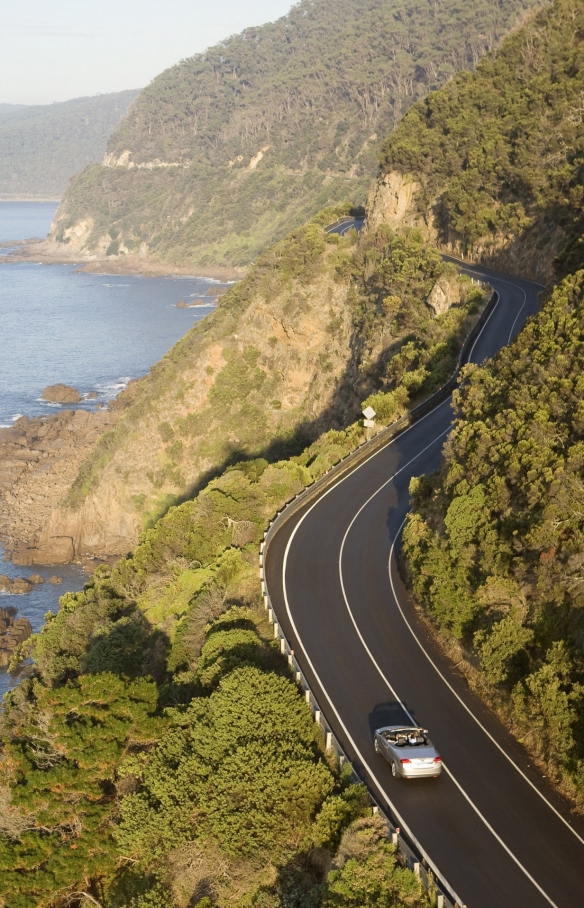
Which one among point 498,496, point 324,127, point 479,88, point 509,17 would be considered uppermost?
Answer: point 509,17

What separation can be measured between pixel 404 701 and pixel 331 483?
13704 millimetres

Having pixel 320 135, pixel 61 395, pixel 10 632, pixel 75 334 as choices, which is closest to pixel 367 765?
pixel 10 632

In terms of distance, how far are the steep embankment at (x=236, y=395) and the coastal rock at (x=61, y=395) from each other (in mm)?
18423

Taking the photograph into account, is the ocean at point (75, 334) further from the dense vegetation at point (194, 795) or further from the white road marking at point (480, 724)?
the white road marking at point (480, 724)

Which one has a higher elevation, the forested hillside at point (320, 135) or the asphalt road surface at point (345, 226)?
the forested hillside at point (320, 135)

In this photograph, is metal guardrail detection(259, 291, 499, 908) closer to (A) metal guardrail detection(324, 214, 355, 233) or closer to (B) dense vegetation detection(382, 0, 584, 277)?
(B) dense vegetation detection(382, 0, 584, 277)

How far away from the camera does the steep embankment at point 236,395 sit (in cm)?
6022

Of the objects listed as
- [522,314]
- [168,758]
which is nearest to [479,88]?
[522,314]

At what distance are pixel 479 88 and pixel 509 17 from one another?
283 ft

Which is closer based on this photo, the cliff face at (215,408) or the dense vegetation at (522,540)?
the dense vegetation at (522,540)

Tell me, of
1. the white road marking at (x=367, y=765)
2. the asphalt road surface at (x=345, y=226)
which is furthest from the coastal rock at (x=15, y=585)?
the asphalt road surface at (x=345, y=226)

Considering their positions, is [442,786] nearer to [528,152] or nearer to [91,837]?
[91,837]

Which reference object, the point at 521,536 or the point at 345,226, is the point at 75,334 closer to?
the point at 345,226

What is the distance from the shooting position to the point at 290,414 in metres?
64.3
